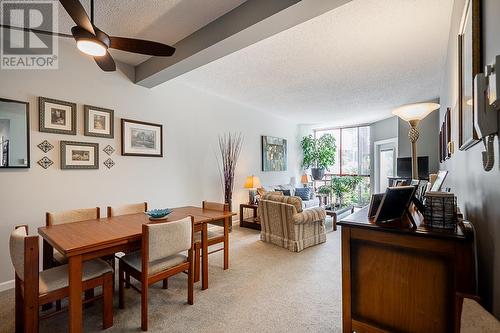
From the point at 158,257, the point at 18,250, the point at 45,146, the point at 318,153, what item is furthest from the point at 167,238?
the point at 318,153

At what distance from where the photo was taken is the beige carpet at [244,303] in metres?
1.89

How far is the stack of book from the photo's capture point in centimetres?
130

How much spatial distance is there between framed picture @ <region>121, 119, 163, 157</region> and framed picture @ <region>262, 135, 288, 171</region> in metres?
2.81

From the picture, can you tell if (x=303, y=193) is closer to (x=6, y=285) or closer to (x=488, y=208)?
(x=488, y=208)

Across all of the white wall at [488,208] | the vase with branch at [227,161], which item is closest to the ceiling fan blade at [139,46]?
the white wall at [488,208]

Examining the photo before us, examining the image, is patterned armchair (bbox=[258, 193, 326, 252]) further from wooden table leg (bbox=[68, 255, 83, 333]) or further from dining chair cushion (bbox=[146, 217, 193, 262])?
wooden table leg (bbox=[68, 255, 83, 333])

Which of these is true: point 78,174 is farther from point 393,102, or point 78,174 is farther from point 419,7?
point 393,102

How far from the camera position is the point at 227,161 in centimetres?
483

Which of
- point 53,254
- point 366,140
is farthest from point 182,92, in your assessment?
point 366,140

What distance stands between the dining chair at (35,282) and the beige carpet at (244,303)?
0.29 metres

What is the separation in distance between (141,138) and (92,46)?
1.84 m

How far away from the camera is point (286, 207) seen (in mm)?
3555

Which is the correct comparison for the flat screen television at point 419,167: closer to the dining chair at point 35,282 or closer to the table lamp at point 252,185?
the table lamp at point 252,185

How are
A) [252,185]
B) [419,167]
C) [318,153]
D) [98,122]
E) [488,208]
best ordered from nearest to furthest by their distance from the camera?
[488,208]
[98,122]
[419,167]
[252,185]
[318,153]
